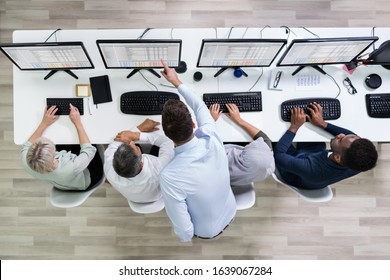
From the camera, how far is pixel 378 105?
2.34 m

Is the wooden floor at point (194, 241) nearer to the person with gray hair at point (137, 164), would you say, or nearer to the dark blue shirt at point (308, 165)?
the dark blue shirt at point (308, 165)

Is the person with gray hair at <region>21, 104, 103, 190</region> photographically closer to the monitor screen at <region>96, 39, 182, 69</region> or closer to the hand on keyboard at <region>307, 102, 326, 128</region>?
the monitor screen at <region>96, 39, 182, 69</region>

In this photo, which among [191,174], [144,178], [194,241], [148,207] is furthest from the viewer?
[194,241]

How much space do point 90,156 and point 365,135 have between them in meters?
1.93

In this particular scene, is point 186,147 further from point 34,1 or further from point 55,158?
point 34,1

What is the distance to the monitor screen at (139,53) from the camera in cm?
190

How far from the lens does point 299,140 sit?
92.4 inches

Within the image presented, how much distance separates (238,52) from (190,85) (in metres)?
0.45

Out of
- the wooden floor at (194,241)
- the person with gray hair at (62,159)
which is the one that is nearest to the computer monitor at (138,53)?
the person with gray hair at (62,159)

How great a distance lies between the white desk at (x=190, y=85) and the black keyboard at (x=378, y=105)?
40 millimetres

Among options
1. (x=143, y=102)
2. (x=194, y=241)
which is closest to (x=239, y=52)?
(x=143, y=102)

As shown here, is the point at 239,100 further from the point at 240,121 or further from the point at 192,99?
the point at 192,99

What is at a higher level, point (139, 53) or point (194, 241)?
point (139, 53)

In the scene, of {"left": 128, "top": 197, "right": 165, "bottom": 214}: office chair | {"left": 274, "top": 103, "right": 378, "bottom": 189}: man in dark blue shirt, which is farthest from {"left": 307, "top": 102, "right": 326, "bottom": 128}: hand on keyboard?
{"left": 128, "top": 197, "right": 165, "bottom": 214}: office chair
